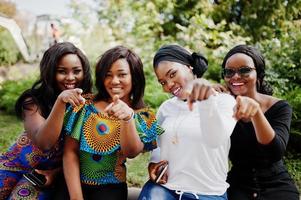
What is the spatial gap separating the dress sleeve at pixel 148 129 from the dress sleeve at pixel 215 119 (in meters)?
0.40

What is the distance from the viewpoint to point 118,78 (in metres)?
2.34

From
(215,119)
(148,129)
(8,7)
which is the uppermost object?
(8,7)

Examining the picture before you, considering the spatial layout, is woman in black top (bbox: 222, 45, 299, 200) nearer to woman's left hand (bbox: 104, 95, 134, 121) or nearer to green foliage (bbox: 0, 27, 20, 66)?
woman's left hand (bbox: 104, 95, 134, 121)

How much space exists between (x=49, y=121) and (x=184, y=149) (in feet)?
2.55

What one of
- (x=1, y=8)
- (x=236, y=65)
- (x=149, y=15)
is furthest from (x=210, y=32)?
(x=1, y=8)

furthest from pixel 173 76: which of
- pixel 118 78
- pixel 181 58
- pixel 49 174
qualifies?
pixel 49 174

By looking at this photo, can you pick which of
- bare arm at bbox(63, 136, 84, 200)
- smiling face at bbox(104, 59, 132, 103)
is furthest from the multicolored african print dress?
smiling face at bbox(104, 59, 132, 103)

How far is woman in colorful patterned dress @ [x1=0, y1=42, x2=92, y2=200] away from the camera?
7.83 ft

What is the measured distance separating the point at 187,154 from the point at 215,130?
0.36 meters

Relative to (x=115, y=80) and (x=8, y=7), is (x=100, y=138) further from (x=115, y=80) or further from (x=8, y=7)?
(x=8, y=7)

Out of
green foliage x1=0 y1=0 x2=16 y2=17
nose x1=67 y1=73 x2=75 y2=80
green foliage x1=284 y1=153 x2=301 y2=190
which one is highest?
green foliage x1=0 y1=0 x2=16 y2=17

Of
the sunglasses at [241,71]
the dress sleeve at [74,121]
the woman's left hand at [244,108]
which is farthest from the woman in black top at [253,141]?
the dress sleeve at [74,121]

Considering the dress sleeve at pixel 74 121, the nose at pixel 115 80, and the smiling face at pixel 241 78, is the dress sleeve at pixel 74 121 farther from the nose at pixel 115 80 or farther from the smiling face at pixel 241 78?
the smiling face at pixel 241 78

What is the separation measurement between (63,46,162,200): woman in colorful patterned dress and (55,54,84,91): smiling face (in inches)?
6.3
